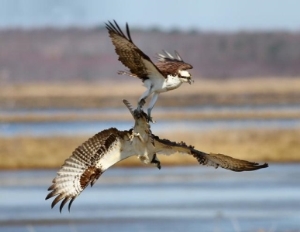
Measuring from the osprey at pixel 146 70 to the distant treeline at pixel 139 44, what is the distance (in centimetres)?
5362

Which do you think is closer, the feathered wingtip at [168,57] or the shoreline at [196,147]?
the feathered wingtip at [168,57]

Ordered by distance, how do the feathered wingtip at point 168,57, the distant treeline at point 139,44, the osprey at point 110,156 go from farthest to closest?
the distant treeline at point 139,44
the feathered wingtip at point 168,57
the osprey at point 110,156

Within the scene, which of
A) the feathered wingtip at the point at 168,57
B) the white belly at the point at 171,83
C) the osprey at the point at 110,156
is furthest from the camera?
the feathered wingtip at the point at 168,57

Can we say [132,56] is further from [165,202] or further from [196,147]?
[196,147]

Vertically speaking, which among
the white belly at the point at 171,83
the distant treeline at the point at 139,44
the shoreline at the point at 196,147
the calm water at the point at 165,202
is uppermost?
the distant treeline at the point at 139,44

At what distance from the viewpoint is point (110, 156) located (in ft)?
25.7

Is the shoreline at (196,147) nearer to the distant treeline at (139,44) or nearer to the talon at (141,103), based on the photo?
the talon at (141,103)

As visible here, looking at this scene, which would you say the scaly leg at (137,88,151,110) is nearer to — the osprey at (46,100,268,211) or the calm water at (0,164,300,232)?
the osprey at (46,100,268,211)

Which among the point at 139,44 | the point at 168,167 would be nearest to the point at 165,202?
the point at 168,167

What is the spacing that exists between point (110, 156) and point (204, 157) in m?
0.61

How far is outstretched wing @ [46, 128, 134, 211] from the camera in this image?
7777mm

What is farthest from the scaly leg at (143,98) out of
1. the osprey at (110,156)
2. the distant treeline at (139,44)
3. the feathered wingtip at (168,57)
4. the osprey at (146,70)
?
the distant treeline at (139,44)

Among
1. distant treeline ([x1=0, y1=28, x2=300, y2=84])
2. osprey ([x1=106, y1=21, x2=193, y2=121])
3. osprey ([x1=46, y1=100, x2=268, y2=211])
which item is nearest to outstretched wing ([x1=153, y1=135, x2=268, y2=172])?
osprey ([x1=46, y1=100, x2=268, y2=211])

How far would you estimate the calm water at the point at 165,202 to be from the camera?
573 inches
